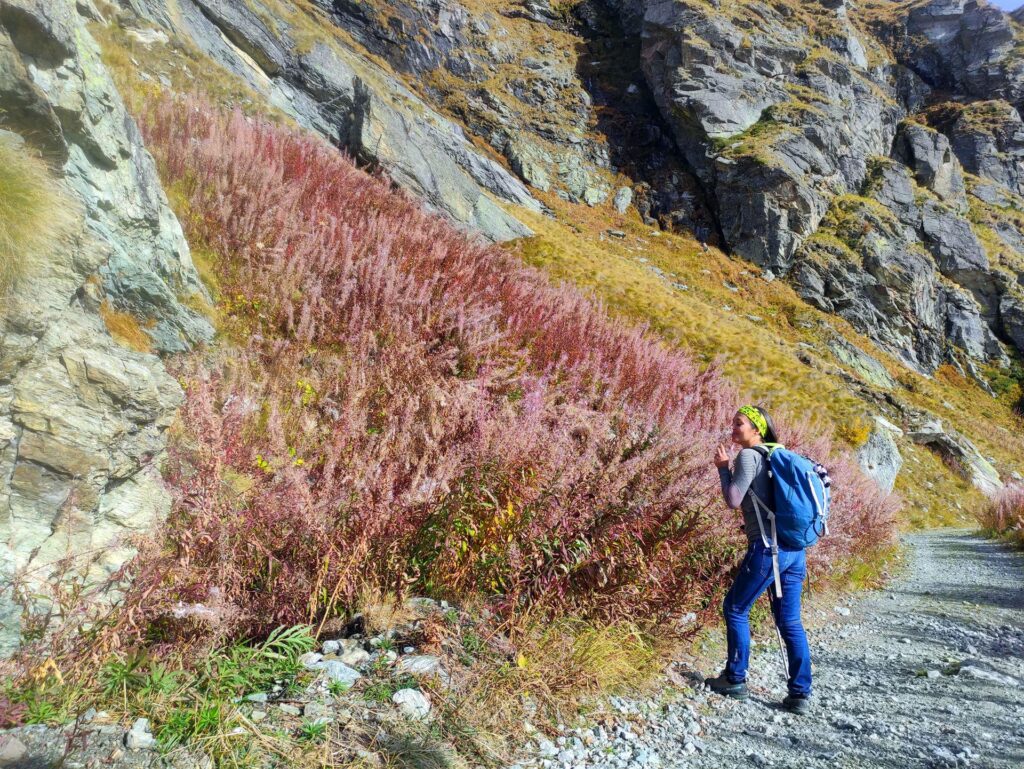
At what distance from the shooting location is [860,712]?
3326 mm

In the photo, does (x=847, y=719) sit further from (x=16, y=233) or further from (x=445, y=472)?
(x=16, y=233)

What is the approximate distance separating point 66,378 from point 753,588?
426cm

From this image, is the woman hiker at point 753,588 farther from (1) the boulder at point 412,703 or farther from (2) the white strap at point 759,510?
(1) the boulder at point 412,703

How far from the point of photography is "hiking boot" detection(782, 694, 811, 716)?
3.32 metres

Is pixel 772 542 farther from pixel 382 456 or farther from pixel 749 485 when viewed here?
pixel 382 456

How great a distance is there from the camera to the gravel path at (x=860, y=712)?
8.66 feet

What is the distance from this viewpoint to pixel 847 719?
3.20 metres

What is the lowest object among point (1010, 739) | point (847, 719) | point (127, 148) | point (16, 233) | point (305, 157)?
point (847, 719)

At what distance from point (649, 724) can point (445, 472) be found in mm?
1793

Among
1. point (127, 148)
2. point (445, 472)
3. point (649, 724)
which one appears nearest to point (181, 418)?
point (445, 472)

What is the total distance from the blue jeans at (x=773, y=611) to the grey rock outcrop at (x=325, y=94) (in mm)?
11543

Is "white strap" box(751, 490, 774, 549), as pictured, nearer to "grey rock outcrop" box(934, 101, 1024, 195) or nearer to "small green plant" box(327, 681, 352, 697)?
"small green plant" box(327, 681, 352, 697)

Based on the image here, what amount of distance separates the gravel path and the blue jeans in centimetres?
21

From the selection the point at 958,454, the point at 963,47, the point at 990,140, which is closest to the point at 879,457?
the point at 958,454
